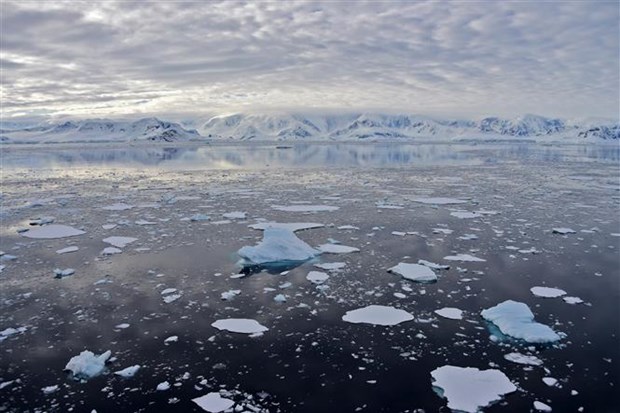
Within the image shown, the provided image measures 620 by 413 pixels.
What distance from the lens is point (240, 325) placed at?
743 cm

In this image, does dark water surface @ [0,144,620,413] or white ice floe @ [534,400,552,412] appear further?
dark water surface @ [0,144,620,413]

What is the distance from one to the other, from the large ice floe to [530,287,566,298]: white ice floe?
3.60 feet

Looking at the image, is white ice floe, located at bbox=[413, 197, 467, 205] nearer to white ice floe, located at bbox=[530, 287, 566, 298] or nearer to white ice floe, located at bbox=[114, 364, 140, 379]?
white ice floe, located at bbox=[530, 287, 566, 298]

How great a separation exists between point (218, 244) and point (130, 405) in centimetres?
685

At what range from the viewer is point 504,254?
1114 cm

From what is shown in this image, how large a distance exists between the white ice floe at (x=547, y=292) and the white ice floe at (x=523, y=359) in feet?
8.07

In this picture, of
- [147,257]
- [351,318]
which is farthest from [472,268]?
[147,257]

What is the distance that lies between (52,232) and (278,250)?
7058mm

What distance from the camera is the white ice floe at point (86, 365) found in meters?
5.99

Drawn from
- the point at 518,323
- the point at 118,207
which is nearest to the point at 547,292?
the point at 518,323

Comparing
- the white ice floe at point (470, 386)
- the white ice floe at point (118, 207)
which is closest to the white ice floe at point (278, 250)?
the white ice floe at point (470, 386)

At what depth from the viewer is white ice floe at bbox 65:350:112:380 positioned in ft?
19.6

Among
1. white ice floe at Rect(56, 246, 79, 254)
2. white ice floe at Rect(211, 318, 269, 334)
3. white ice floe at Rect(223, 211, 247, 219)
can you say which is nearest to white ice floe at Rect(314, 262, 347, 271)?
white ice floe at Rect(211, 318, 269, 334)

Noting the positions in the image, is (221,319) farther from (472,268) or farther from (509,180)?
(509,180)
